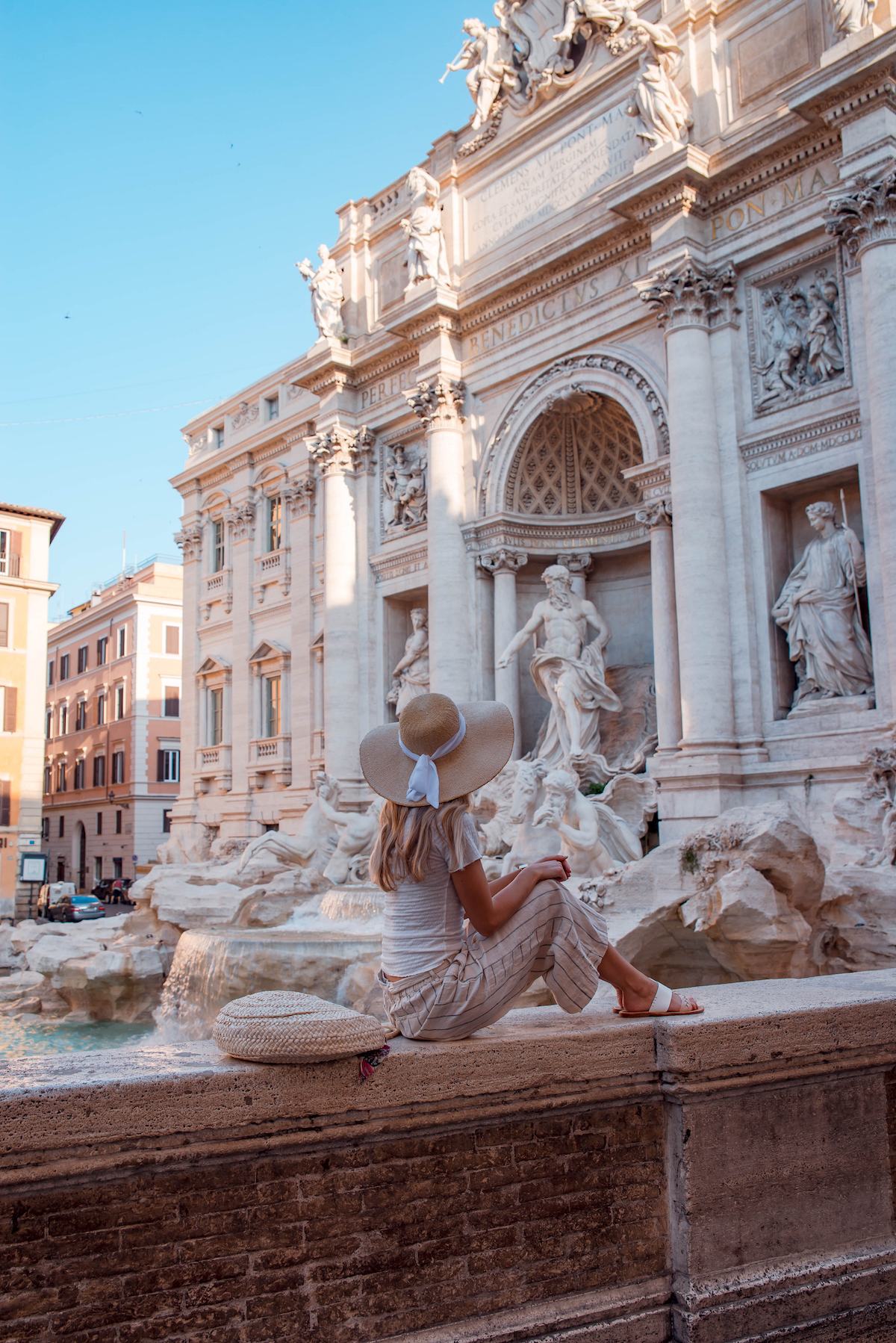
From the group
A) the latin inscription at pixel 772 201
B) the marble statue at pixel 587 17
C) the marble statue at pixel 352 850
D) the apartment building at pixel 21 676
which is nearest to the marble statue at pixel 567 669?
the marble statue at pixel 352 850

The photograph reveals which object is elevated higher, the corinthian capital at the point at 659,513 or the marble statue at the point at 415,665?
the corinthian capital at the point at 659,513

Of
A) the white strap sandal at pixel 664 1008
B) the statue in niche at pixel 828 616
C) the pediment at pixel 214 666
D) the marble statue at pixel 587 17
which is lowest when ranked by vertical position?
the white strap sandal at pixel 664 1008

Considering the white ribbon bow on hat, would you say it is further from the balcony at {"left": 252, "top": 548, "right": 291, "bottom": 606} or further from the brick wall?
the balcony at {"left": 252, "top": 548, "right": 291, "bottom": 606}

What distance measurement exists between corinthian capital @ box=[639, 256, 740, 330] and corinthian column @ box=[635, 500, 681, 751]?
256cm

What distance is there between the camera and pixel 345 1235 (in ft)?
10.3

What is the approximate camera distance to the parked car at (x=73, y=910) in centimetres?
3006

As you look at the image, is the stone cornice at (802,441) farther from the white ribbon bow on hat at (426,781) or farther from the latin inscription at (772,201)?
the white ribbon bow on hat at (426,781)

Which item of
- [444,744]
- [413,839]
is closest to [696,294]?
[444,744]

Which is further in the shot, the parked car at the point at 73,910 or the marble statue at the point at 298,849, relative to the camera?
the parked car at the point at 73,910

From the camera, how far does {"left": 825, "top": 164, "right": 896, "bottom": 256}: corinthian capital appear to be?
12.9m

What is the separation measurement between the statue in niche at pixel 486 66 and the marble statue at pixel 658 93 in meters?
3.74

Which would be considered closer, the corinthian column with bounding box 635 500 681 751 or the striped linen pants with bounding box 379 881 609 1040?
the striped linen pants with bounding box 379 881 609 1040

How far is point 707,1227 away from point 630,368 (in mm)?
14598

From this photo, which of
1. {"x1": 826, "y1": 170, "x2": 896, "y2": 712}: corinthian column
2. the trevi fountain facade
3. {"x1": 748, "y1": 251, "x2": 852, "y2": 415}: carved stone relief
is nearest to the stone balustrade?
the trevi fountain facade
